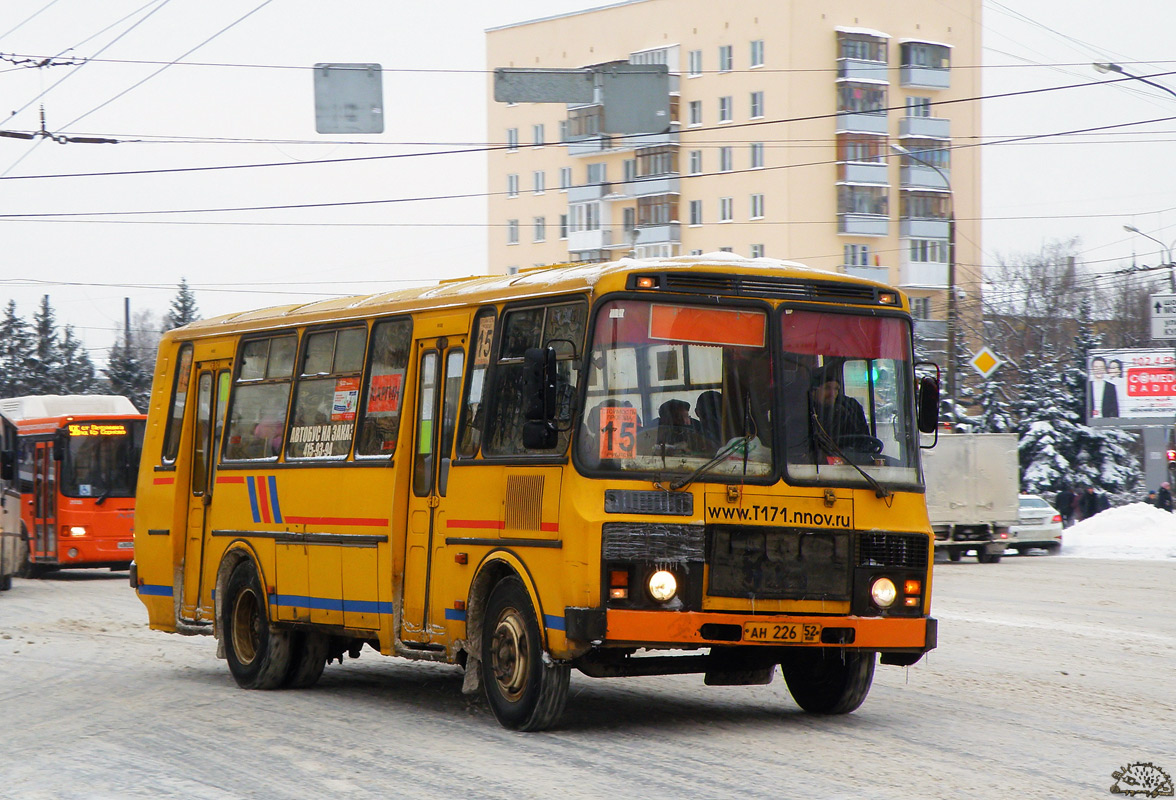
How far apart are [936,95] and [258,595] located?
2840 inches

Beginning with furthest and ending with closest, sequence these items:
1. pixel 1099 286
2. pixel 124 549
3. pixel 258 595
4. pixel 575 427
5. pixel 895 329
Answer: pixel 1099 286, pixel 124 549, pixel 258 595, pixel 895 329, pixel 575 427

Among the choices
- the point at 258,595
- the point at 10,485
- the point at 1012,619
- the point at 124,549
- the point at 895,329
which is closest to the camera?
the point at 895,329

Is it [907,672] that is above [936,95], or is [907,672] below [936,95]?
below

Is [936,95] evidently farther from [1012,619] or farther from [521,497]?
[521,497]

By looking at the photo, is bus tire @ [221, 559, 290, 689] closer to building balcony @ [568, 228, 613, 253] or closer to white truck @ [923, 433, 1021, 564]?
white truck @ [923, 433, 1021, 564]

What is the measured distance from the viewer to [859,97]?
254 feet

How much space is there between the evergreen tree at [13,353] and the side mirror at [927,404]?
3062 inches

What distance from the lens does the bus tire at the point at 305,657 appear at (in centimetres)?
1317

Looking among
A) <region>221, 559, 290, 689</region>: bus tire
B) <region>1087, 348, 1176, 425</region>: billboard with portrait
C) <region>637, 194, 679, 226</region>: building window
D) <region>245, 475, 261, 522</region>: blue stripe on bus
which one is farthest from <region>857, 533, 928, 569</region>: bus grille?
<region>637, 194, 679, 226</region>: building window

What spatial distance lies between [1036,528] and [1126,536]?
399cm

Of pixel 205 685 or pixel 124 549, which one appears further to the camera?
pixel 124 549

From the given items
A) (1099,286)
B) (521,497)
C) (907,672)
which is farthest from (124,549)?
(1099,286)

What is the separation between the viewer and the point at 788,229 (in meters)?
77.0

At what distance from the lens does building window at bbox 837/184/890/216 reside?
7775 centimetres
